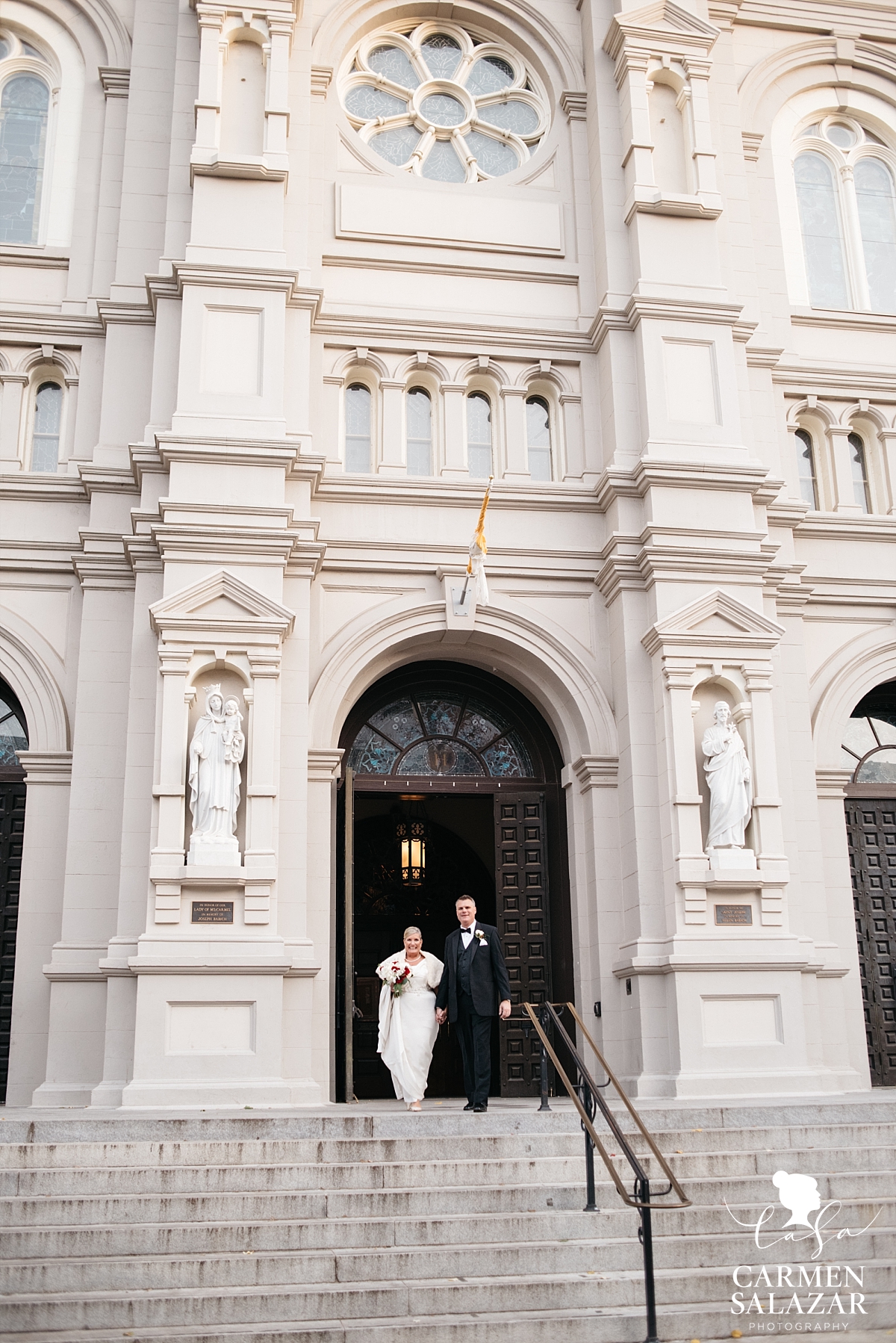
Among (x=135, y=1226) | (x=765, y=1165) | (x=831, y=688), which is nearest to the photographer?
(x=135, y=1226)

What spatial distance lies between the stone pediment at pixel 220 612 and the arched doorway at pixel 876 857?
7434 millimetres

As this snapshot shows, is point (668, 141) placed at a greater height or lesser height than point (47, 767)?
greater

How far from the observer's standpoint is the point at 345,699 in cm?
1537

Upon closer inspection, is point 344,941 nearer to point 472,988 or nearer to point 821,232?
point 472,988

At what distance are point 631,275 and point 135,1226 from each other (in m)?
12.6

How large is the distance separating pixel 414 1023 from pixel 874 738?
7.91 meters

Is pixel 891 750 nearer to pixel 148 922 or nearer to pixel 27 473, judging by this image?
pixel 148 922

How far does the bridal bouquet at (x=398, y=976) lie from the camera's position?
40.5 feet

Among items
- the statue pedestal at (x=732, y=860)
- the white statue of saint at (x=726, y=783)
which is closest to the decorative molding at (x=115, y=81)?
the white statue of saint at (x=726, y=783)

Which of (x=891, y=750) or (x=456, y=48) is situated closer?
(x=891, y=750)

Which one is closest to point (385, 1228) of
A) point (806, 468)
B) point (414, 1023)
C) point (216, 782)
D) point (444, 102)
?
point (414, 1023)

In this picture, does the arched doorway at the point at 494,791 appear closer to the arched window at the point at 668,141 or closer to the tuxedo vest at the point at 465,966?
the tuxedo vest at the point at 465,966

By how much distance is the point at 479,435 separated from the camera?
16734mm

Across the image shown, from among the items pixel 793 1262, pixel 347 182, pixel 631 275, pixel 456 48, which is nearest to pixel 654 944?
pixel 793 1262
